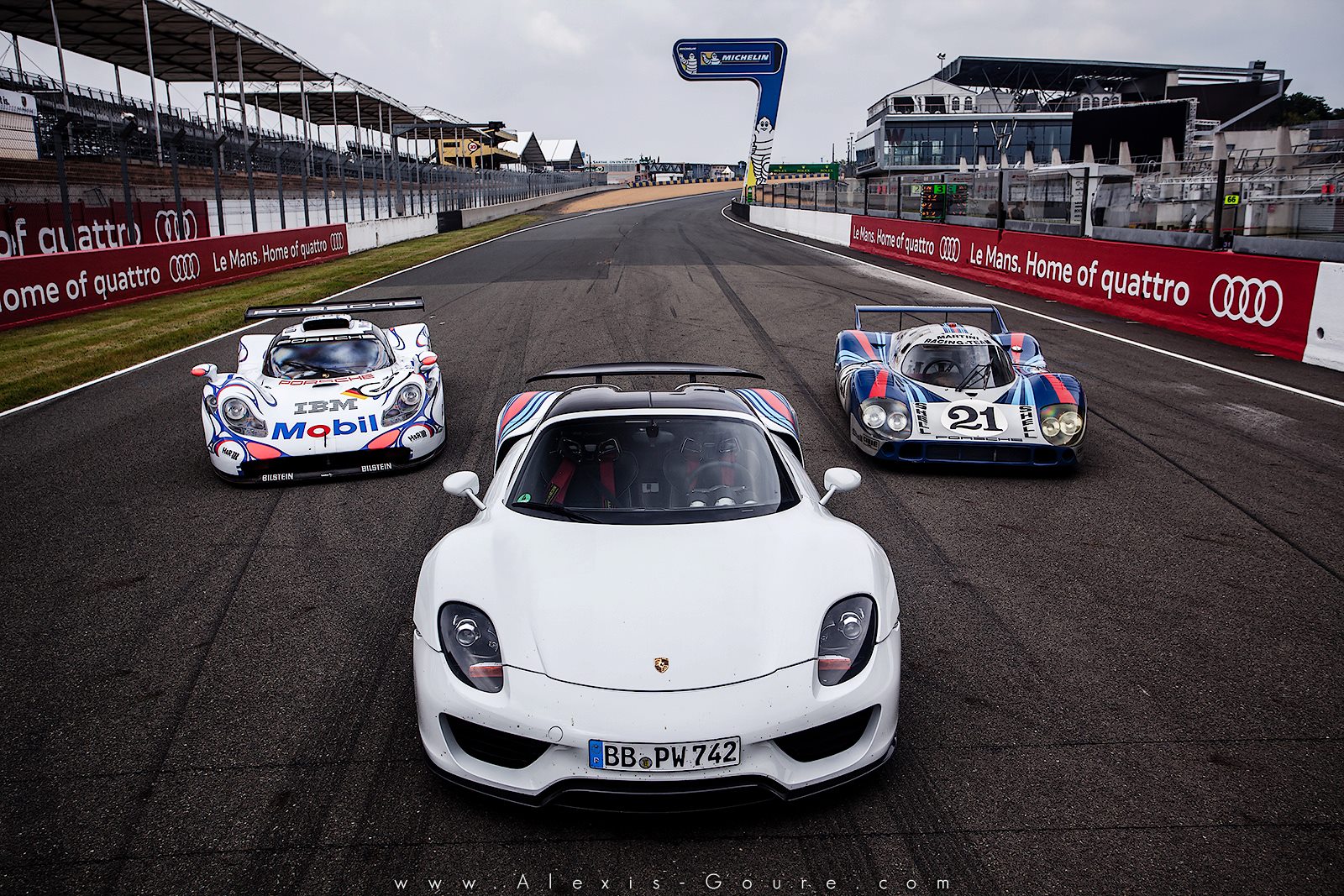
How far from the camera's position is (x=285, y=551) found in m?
6.17

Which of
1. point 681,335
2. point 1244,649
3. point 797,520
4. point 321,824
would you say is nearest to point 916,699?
point 797,520

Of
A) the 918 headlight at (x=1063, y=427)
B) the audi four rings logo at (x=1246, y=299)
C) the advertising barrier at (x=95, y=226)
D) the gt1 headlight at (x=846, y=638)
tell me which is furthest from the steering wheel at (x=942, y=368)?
the advertising barrier at (x=95, y=226)

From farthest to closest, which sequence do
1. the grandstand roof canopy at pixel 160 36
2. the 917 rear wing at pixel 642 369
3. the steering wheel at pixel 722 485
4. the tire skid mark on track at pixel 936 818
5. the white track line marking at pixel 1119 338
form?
the grandstand roof canopy at pixel 160 36 < the white track line marking at pixel 1119 338 < the 917 rear wing at pixel 642 369 < the steering wheel at pixel 722 485 < the tire skid mark on track at pixel 936 818

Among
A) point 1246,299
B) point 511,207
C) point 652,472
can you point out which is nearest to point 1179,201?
point 1246,299

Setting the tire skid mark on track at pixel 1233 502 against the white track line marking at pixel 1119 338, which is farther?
the white track line marking at pixel 1119 338

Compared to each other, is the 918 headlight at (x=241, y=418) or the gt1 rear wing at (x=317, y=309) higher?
the gt1 rear wing at (x=317, y=309)

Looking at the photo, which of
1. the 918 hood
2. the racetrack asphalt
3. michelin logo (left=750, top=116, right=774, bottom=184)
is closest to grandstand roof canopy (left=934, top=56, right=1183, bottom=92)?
michelin logo (left=750, top=116, right=774, bottom=184)

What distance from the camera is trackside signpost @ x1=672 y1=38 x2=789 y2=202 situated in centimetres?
4803

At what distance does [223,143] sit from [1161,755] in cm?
2446

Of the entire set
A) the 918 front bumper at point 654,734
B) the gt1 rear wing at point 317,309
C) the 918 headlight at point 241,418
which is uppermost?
the gt1 rear wing at point 317,309

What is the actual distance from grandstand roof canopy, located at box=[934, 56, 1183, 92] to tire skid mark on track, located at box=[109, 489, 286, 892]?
89191mm

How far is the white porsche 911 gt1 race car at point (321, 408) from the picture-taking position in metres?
7.55

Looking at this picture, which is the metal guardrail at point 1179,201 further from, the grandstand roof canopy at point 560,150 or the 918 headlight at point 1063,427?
the grandstand roof canopy at point 560,150

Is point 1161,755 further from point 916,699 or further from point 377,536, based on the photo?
point 377,536
